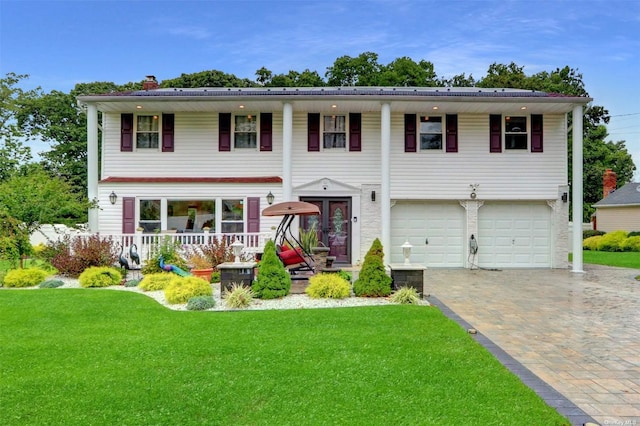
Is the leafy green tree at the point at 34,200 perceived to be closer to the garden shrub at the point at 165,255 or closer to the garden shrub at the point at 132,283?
the garden shrub at the point at 165,255

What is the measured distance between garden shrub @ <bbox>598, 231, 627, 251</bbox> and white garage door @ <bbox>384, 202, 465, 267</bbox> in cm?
1438

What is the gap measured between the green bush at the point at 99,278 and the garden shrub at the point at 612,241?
82.4 feet

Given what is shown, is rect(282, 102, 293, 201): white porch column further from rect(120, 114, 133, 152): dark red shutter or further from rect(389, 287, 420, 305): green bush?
rect(389, 287, 420, 305): green bush

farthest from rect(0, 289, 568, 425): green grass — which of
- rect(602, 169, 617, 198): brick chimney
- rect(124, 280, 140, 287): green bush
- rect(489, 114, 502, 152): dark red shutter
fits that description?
rect(602, 169, 617, 198): brick chimney

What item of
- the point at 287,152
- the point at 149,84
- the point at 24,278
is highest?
the point at 149,84

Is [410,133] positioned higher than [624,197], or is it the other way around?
[410,133]

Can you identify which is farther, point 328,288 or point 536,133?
point 536,133

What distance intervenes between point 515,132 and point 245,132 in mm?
9483

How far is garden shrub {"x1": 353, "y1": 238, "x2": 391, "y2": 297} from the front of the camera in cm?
816

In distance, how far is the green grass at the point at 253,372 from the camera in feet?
10.9

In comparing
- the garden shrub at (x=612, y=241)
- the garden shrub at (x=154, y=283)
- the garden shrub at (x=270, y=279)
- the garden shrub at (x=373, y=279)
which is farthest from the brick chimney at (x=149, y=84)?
the garden shrub at (x=612, y=241)

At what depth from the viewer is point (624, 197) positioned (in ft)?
88.4

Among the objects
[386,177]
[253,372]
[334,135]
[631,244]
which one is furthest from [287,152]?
[631,244]

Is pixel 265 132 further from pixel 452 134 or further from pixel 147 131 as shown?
pixel 452 134
